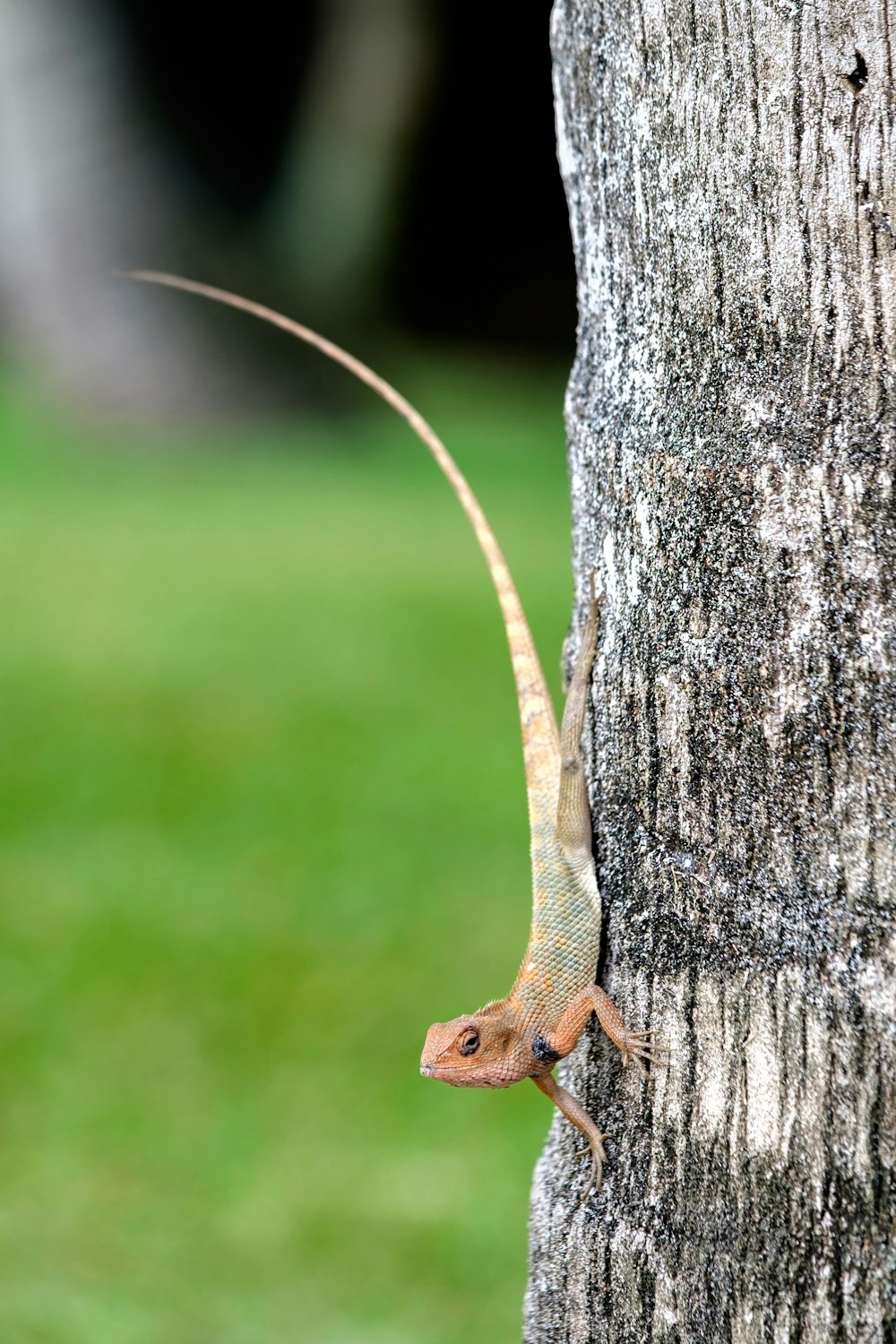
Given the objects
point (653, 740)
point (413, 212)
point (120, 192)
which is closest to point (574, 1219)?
point (653, 740)

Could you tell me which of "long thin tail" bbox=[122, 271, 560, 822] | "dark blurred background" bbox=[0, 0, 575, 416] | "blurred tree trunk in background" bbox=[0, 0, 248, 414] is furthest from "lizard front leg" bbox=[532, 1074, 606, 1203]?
"blurred tree trunk in background" bbox=[0, 0, 248, 414]

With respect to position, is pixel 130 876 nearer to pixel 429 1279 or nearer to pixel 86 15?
pixel 429 1279

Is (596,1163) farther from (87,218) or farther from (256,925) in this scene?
(87,218)

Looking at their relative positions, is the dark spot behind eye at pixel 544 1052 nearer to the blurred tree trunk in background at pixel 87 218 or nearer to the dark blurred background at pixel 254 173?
the dark blurred background at pixel 254 173

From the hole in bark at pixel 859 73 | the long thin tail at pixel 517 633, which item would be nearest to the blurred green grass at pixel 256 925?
the long thin tail at pixel 517 633

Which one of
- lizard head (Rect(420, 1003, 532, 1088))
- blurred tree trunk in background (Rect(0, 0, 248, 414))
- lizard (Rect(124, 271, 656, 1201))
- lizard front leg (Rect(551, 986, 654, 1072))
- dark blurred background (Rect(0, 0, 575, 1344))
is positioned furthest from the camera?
blurred tree trunk in background (Rect(0, 0, 248, 414))

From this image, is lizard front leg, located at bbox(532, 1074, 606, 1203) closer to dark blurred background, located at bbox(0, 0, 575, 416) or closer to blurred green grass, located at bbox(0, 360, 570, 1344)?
blurred green grass, located at bbox(0, 360, 570, 1344)
